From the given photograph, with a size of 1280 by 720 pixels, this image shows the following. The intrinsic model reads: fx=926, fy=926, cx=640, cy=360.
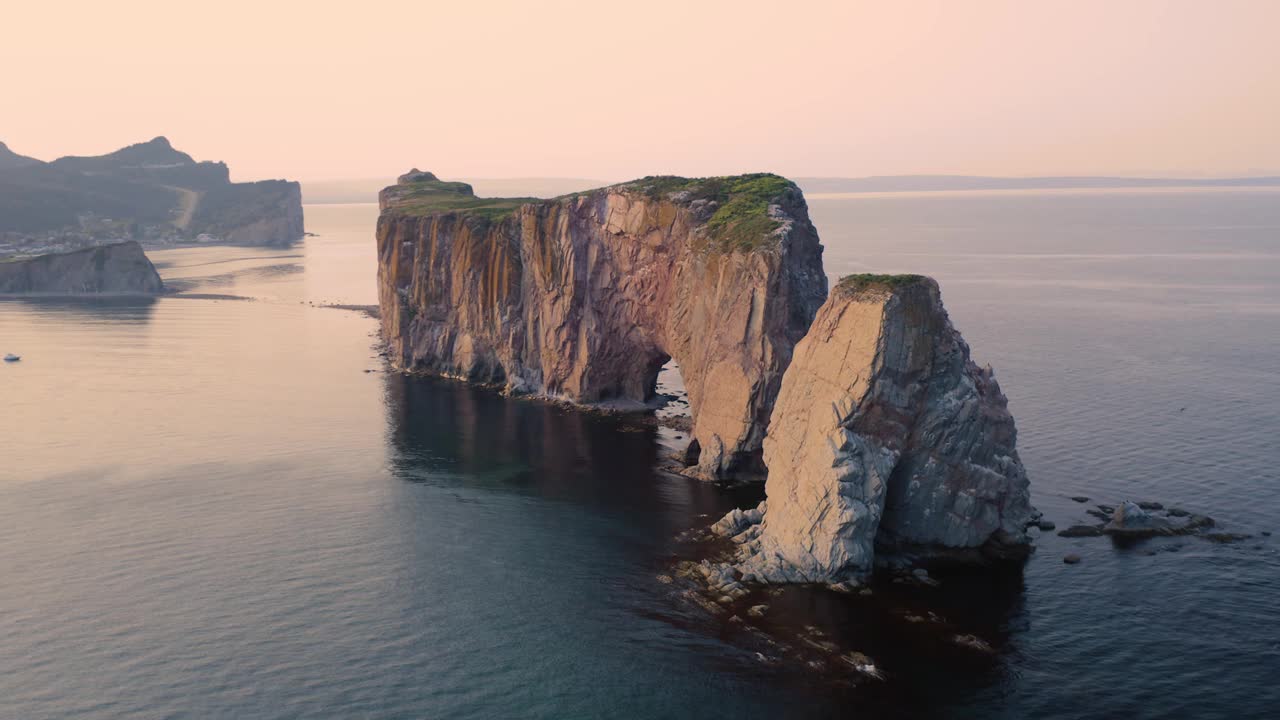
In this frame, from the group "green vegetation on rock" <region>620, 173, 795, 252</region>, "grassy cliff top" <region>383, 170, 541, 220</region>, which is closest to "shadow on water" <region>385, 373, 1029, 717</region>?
"green vegetation on rock" <region>620, 173, 795, 252</region>

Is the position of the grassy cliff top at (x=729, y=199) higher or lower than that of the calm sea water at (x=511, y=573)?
higher

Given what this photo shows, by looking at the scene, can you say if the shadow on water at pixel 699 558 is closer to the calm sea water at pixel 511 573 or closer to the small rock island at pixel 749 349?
the calm sea water at pixel 511 573

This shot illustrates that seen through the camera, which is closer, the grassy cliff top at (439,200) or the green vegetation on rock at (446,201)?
the green vegetation on rock at (446,201)

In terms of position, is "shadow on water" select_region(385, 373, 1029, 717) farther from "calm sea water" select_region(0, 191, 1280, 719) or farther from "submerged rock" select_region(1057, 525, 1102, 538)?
"submerged rock" select_region(1057, 525, 1102, 538)

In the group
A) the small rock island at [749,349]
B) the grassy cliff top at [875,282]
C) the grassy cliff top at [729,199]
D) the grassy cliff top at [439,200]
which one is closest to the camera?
the small rock island at [749,349]

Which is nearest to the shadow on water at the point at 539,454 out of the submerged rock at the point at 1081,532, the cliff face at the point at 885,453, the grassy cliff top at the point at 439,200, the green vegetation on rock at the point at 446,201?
the cliff face at the point at 885,453

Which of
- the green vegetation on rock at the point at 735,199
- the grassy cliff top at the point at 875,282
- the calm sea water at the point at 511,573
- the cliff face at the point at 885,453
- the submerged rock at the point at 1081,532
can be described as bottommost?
the calm sea water at the point at 511,573
